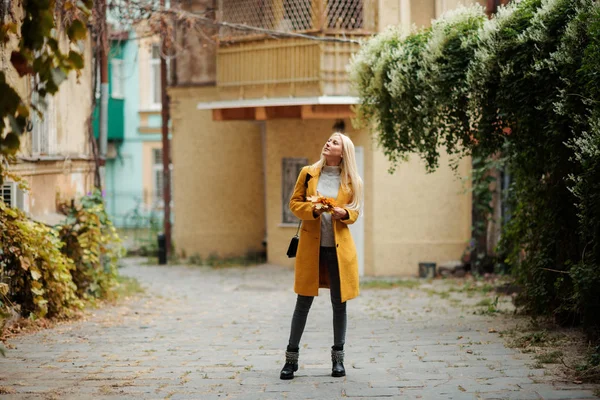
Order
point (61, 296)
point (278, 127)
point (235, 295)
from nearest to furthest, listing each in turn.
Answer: point (61, 296) < point (235, 295) < point (278, 127)

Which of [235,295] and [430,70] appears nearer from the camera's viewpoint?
[430,70]

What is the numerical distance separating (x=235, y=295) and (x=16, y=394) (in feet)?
27.0

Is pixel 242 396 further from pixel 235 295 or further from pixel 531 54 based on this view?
pixel 235 295

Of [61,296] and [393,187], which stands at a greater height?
[393,187]

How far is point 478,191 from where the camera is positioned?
1694 centimetres

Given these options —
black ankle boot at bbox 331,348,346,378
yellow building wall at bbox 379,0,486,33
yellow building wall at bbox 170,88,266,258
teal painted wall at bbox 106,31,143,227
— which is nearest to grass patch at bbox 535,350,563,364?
black ankle boot at bbox 331,348,346,378

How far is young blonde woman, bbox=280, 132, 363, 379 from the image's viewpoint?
23.9 feet

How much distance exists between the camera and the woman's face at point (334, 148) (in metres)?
7.44

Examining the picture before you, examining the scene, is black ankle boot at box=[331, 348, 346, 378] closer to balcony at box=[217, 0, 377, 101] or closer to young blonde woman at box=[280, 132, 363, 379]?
young blonde woman at box=[280, 132, 363, 379]

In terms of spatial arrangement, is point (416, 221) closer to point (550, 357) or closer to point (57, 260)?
point (57, 260)

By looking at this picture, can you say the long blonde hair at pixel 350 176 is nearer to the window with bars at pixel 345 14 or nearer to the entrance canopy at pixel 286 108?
the entrance canopy at pixel 286 108

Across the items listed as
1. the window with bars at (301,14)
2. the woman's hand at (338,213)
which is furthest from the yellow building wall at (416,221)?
the woman's hand at (338,213)

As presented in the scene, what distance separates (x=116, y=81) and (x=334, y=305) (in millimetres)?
24397

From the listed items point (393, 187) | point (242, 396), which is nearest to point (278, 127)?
point (393, 187)
